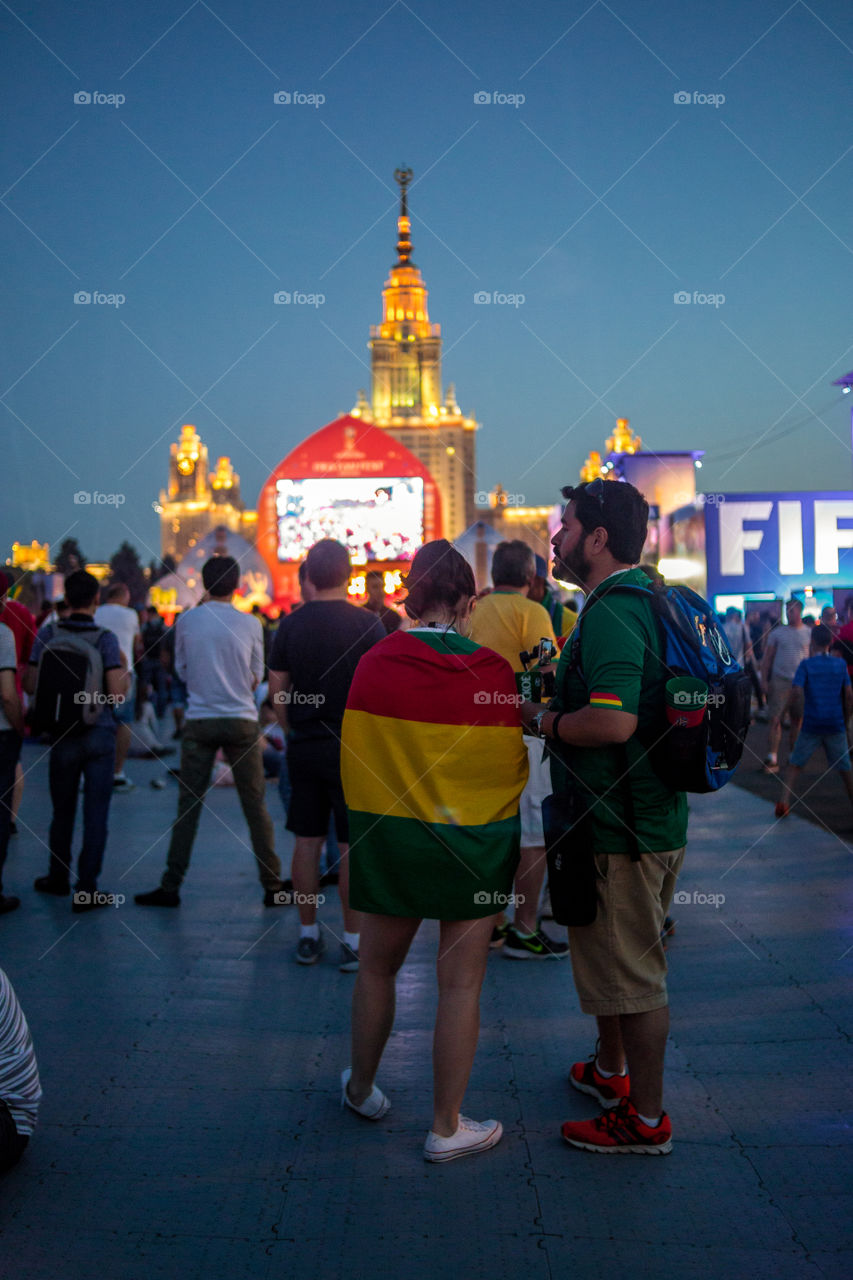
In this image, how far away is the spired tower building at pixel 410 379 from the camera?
10375 cm

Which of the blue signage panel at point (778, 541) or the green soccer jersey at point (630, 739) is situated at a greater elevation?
the blue signage panel at point (778, 541)

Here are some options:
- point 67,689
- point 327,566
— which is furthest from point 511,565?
point 67,689

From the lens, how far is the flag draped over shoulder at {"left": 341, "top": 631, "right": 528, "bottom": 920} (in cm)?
304

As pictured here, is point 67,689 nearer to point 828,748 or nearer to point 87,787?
point 87,787

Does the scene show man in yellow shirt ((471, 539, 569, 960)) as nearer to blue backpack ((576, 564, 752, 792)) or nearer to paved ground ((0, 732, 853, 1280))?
paved ground ((0, 732, 853, 1280))


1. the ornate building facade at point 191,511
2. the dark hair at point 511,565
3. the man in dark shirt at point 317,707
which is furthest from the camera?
the ornate building facade at point 191,511

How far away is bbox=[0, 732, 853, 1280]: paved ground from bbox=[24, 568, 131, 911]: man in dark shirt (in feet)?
1.28

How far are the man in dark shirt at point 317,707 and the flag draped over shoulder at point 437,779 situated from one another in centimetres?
179

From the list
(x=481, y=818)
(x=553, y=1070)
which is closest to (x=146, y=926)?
(x=553, y=1070)

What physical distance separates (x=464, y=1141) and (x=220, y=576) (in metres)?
3.47

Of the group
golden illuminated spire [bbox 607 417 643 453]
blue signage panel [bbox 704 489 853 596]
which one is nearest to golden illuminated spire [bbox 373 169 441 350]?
golden illuminated spire [bbox 607 417 643 453]

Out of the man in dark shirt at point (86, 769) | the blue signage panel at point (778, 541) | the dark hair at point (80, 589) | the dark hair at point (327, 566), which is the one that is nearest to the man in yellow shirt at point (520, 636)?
the dark hair at point (327, 566)

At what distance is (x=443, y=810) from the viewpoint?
3037mm

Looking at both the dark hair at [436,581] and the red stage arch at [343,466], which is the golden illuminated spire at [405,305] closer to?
the red stage arch at [343,466]
